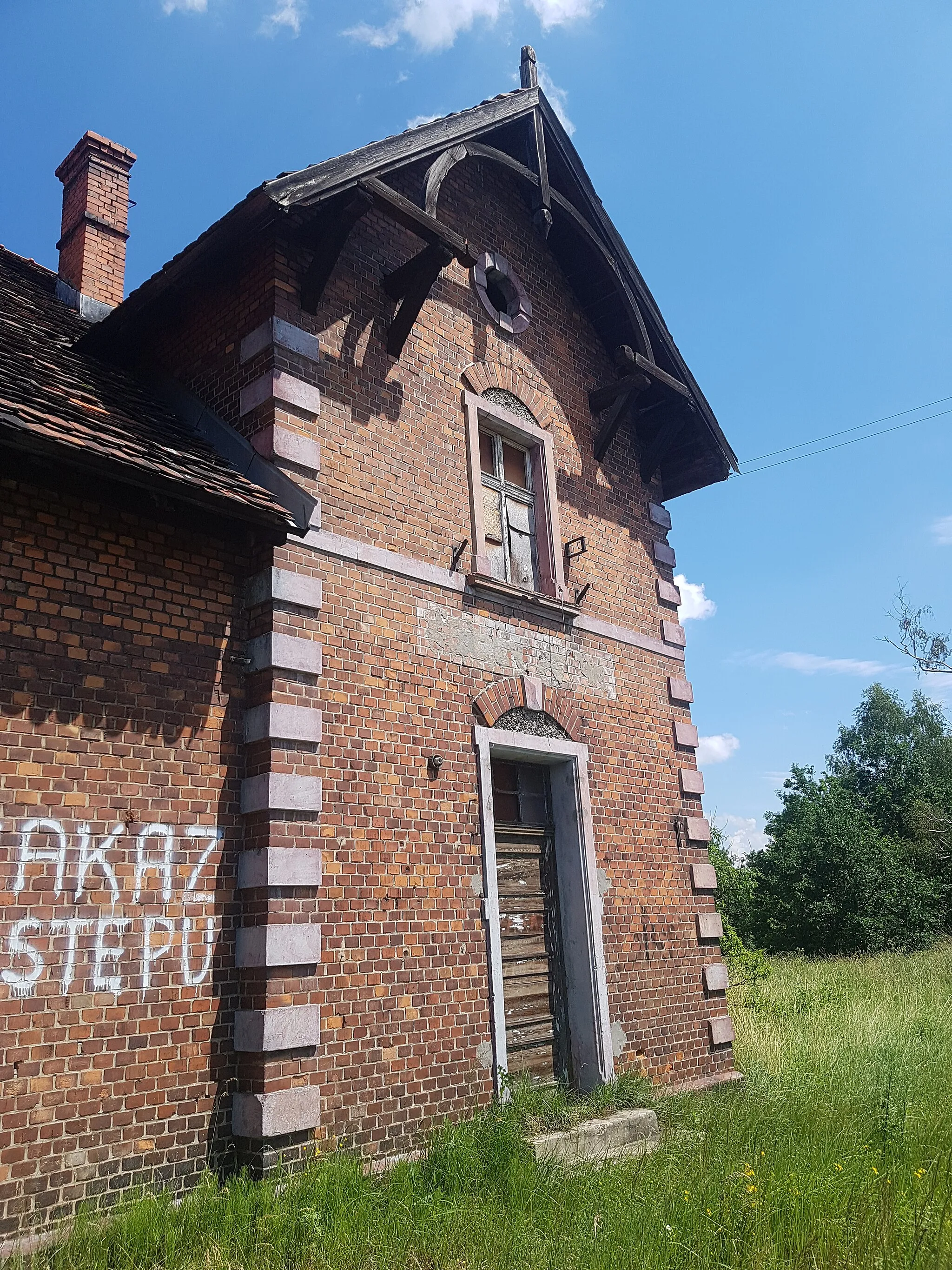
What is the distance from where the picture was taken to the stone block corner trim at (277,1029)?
5492mm

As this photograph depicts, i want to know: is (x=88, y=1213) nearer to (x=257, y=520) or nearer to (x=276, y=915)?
(x=276, y=915)

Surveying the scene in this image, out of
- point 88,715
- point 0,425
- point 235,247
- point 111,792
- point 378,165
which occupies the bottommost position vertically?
point 111,792

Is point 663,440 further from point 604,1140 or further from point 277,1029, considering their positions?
point 277,1029

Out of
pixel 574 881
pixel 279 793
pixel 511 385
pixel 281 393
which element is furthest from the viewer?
pixel 511 385

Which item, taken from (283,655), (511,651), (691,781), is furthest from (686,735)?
(283,655)

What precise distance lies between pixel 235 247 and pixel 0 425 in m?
3.03

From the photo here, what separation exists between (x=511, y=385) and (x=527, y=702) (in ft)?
10.2

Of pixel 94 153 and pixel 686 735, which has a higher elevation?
pixel 94 153

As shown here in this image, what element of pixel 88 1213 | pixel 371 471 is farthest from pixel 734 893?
pixel 88 1213

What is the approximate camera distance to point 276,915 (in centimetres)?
572

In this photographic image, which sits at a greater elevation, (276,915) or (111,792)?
(111,792)

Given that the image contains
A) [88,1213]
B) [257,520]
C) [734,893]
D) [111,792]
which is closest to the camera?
[88,1213]

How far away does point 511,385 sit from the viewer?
9.08 meters

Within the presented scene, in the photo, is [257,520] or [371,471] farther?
[371,471]
